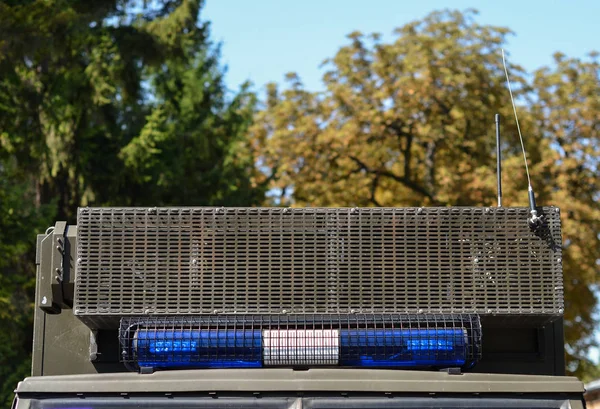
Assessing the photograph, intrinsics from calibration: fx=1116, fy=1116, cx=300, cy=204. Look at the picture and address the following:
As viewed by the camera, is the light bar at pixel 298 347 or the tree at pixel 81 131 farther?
the tree at pixel 81 131

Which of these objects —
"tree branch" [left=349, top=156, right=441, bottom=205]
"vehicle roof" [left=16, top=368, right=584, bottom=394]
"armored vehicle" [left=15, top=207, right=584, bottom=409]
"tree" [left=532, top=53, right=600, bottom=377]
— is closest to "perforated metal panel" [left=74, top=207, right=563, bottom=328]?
"armored vehicle" [left=15, top=207, right=584, bottom=409]

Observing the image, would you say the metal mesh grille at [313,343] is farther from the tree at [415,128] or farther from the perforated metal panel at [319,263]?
the tree at [415,128]

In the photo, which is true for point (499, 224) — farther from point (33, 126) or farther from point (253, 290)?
point (33, 126)

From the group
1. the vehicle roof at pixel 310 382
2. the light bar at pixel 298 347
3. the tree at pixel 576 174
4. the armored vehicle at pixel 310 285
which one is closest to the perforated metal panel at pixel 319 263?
the armored vehicle at pixel 310 285

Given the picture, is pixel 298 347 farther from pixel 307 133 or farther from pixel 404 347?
pixel 307 133

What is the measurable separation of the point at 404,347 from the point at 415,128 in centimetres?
2739

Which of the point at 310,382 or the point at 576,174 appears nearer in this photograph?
the point at 310,382

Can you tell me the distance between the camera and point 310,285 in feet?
16.7

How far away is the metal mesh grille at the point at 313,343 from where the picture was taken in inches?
197

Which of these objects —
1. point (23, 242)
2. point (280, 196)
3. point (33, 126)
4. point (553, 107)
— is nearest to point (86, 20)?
point (33, 126)

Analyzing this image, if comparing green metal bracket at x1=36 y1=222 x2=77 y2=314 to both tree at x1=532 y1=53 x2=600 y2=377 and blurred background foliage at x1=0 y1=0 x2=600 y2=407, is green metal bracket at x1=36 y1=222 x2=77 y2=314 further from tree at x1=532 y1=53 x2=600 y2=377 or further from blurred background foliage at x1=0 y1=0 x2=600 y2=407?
tree at x1=532 y1=53 x2=600 y2=377

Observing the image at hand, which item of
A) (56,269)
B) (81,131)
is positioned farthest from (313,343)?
(81,131)

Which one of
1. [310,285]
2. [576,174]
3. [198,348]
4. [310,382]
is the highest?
[576,174]

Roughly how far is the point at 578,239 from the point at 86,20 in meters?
14.0
